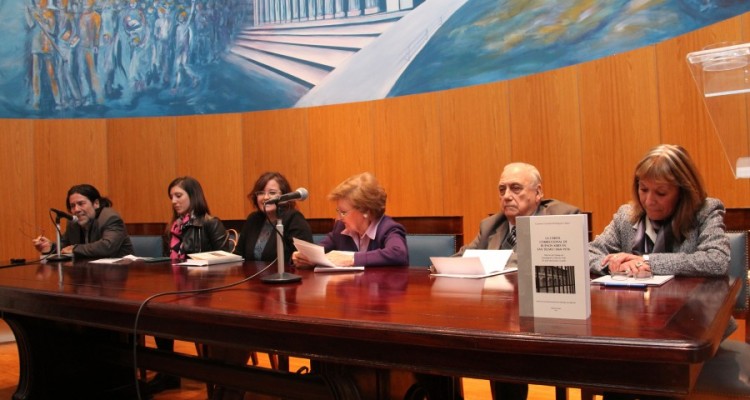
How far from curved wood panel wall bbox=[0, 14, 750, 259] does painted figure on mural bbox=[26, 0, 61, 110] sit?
23.9 inches

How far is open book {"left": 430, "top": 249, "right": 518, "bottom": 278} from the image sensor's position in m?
2.25

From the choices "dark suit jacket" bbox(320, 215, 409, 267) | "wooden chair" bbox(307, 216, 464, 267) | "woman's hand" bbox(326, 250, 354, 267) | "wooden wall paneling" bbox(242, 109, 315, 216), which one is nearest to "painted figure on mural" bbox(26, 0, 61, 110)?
"wooden wall paneling" bbox(242, 109, 315, 216)

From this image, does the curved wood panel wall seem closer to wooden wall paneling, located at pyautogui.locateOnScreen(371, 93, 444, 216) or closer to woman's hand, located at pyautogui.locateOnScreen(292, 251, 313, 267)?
wooden wall paneling, located at pyautogui.locateOnScreen(371, 93, 444, 216)

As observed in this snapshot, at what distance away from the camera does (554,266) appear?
1.34 meters

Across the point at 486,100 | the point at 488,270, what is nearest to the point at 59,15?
the point at 486,100

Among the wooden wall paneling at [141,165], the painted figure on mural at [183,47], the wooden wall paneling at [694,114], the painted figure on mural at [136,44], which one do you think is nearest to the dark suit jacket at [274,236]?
the wooden wall paneling at [694,114]

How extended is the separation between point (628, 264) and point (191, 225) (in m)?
2.89

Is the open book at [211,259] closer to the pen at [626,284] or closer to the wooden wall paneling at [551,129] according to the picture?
the pen at [626,284]

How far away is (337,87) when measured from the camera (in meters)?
6.21

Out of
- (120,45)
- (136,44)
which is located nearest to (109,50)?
(120,45)

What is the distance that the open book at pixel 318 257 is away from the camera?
263 centimetres

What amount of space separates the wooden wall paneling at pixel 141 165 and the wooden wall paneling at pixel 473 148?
3.09m

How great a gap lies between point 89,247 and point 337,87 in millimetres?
2986

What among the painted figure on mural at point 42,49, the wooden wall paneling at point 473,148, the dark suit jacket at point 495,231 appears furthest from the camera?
the painted figure on mural at point 42,49
